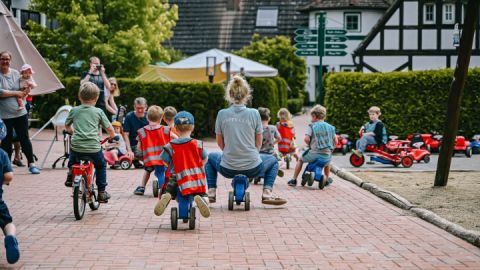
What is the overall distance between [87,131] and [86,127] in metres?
0.06

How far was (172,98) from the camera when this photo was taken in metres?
28.3

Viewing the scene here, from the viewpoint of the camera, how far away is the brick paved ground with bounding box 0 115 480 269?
8094 mm

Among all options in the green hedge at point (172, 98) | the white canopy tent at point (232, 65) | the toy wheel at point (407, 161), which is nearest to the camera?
the toy wheel at point (407, 161)

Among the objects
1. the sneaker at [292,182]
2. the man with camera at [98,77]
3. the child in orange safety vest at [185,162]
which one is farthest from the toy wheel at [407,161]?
the child in orange safety vest at [185,162]

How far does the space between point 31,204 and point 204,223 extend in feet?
8.85

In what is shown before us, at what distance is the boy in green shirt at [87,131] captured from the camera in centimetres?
1091

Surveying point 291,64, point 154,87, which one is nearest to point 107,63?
point 154,87

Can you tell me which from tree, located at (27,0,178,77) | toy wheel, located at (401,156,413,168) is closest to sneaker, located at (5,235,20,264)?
toy wheel, located at (401,156,413,168)

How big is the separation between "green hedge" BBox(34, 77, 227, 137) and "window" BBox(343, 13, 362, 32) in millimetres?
29049

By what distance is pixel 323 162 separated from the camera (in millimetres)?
14492

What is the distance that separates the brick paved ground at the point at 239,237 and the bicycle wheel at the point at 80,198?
5.1 inches

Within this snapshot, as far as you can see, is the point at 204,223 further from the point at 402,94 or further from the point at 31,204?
the point at 402,94

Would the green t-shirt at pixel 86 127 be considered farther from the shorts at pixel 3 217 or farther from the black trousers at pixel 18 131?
the black trousers at pixel 18 131

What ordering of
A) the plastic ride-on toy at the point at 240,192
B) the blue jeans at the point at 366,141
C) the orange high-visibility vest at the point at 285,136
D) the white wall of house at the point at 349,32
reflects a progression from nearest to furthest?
the plastic ride-on toy at the point at 240,192 < the orange high-visibility vest at the point at 285,136 < the blue jeans at the point at 366,141 < the white wall of house at the point at 349,32
